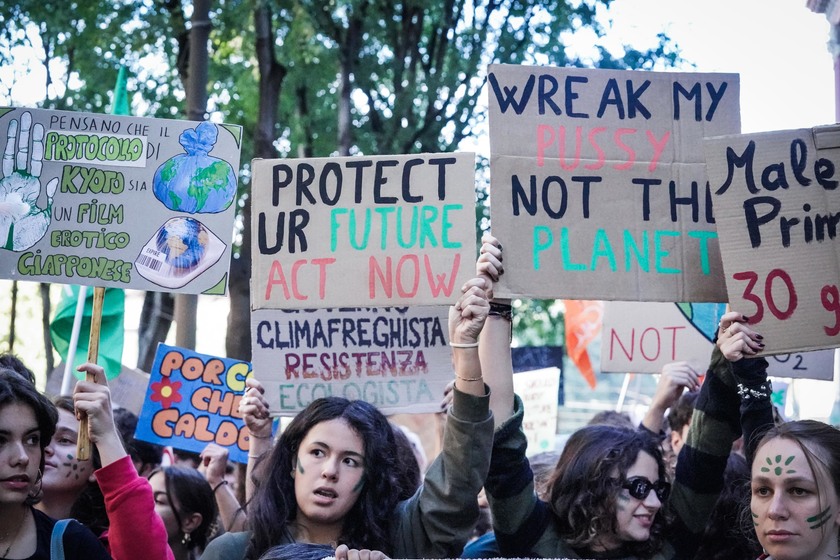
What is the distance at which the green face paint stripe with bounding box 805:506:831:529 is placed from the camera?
10.9 ft

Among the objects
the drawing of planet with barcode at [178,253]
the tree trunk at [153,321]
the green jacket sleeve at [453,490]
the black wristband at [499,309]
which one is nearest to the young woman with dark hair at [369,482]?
the green jacket sleeve at [453,490]

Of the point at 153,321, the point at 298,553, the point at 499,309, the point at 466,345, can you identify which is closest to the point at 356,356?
the point at 499,309

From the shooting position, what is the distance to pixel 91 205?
4918 mm

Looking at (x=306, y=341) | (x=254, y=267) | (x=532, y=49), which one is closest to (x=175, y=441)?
(x=306, y=341)

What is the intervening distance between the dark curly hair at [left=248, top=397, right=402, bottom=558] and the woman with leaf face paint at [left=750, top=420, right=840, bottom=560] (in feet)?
3.89

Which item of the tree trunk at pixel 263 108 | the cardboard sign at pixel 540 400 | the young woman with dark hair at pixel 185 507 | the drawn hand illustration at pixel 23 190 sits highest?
the tree trunk at pixel 263 108

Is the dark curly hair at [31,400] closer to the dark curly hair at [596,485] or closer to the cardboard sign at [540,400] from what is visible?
the dark curly hair at [596,485]

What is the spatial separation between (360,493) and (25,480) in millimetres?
1047

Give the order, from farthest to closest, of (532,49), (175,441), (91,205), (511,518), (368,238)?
(532,49)
(175,441)
(91,205)
(368,238)
(511,518)

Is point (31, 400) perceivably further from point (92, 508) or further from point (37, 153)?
point (37, 153)

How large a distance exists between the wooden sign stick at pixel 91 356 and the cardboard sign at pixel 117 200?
236 millimetres

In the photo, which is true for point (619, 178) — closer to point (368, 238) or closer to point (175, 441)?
point (368, 238)

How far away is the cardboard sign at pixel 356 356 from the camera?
4.91 metres

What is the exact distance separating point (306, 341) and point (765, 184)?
2071 mm
